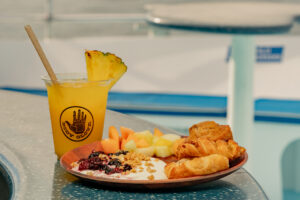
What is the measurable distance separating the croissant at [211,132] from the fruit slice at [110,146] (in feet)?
0.38

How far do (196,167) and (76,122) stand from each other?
8.6 inches

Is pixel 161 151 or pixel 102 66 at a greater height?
pixel 102 66

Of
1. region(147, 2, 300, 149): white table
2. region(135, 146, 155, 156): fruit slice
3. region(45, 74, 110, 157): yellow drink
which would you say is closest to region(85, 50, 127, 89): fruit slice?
region(45, 74, 110, 157): yellow drink

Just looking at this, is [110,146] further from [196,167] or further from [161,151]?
[196,167]

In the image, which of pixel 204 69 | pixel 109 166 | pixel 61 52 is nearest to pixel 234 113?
pixel 204 69

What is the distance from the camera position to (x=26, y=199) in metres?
0.66

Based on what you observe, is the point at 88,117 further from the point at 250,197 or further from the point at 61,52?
the point at 61,52

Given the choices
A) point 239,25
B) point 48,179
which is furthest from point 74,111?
point 239,25

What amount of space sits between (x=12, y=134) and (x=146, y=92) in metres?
2.83

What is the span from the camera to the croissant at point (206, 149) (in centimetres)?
73

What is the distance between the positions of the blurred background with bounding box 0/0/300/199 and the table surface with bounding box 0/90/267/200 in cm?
214

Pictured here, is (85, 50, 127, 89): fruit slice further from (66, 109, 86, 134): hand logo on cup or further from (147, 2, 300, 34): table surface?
(147, 2, 300, 34): table surface

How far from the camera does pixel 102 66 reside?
845 mm

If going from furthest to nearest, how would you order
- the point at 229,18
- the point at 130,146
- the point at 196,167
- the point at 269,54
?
the point at 269,54
the point at 229,18
the point at 130,146
the point at 196,167
